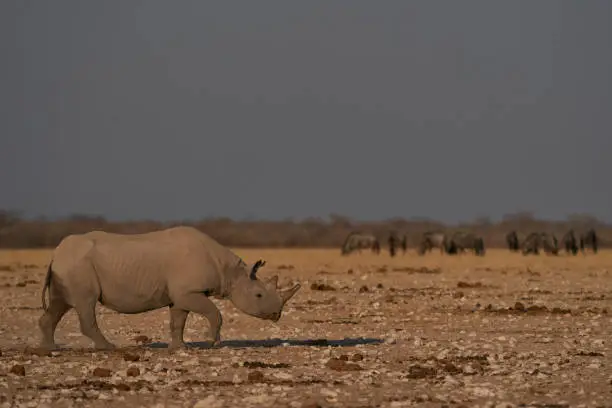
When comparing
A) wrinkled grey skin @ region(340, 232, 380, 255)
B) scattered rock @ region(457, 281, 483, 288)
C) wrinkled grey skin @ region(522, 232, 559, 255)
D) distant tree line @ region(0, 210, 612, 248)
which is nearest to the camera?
scattered rock @ region(457, 281, 483, 288)

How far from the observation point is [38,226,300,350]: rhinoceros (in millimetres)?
20734

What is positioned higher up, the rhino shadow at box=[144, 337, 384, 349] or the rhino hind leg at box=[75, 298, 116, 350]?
the rhino hind leg at box=[75, 298, 116, 350]

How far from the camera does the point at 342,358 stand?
1895 cm

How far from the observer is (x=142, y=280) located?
20984 millimetres

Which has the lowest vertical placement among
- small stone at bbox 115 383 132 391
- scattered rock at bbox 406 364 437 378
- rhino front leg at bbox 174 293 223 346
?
scattered rock at bbox 406 364 437 378

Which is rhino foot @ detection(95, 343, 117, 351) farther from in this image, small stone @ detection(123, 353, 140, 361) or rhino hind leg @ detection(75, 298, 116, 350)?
small stone @ detection(123, 353, 140, 361)

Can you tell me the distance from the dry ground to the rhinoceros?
1.76 feet

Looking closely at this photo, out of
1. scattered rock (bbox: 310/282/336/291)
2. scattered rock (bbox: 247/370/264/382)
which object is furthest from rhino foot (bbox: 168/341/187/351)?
scattered rock (bbox: 310/282/336/291)

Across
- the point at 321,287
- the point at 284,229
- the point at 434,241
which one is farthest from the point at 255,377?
the point at 284,229

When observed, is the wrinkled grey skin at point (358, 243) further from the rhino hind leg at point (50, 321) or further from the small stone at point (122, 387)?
the small stone at point (122, 387)

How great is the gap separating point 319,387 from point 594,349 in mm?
6660

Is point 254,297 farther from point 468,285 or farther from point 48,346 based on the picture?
point 468,285

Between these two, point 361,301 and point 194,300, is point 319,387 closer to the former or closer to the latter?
point 194,300

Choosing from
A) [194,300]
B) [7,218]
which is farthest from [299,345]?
[7,218]
